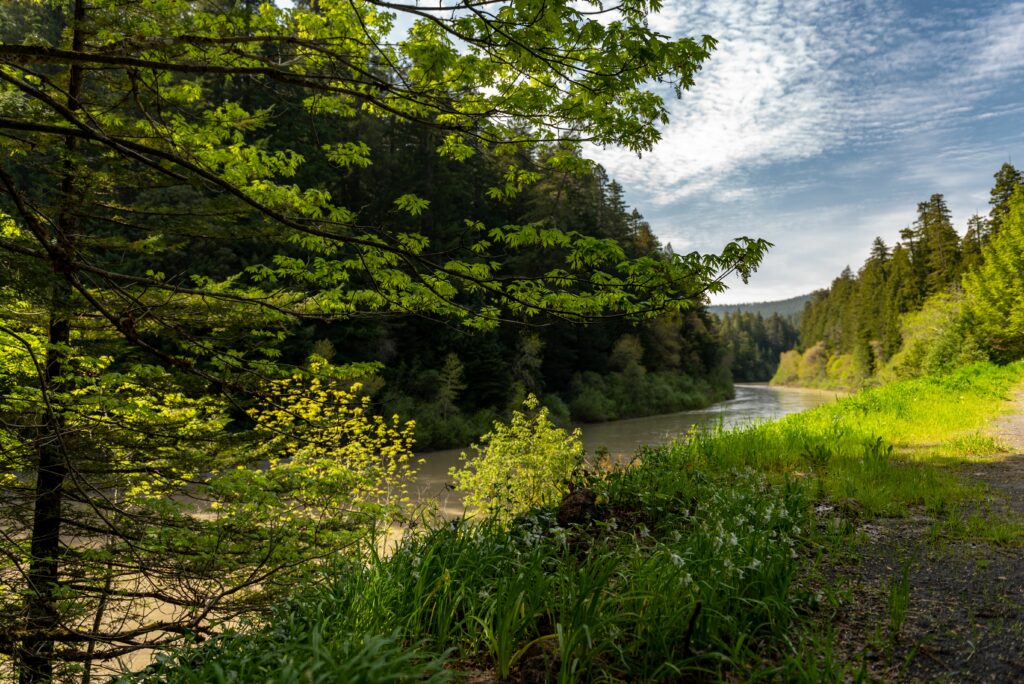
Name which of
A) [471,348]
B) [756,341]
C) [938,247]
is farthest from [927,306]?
[756,341]

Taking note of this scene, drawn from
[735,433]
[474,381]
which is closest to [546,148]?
[735,433]

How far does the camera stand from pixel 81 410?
468 cm

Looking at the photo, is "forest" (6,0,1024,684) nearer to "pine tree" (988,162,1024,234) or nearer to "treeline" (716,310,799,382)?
"pine tree" (988,162,1024,234)

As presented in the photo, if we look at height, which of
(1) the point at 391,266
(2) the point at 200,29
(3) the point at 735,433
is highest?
(2) the point at 200,29

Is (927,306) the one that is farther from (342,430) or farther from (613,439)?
(342,430)

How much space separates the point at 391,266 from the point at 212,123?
2799 mm

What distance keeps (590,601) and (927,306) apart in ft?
126

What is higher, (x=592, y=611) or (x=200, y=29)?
(x=200, y=29)

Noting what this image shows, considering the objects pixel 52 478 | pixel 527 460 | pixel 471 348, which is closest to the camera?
pixel 52 478

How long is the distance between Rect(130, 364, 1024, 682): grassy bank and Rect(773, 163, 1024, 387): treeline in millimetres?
25871

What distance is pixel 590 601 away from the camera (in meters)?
2.56

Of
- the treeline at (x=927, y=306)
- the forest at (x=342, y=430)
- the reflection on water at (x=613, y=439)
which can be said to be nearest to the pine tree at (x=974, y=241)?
the treeline at (x=927, y=306)

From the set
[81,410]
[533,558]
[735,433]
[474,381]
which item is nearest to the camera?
[533,558]

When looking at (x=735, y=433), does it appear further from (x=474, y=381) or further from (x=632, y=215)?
(x=632, y=215)
